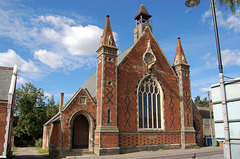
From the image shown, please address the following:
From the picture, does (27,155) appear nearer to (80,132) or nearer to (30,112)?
(80,132)

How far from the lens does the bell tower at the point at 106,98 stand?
20.2 metres

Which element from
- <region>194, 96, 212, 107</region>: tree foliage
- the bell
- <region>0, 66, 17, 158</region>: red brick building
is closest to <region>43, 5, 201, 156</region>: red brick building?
<region>0, 66, 17, 158</region>: red brick building

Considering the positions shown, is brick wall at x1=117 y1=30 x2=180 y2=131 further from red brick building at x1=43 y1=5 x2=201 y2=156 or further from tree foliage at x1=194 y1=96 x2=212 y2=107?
tree foliage at x1=194 y1=96 x2=212 y2=107

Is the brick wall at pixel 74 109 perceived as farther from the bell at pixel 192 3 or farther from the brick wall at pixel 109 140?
the bell at pixel 192 3

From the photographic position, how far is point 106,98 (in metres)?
21.4

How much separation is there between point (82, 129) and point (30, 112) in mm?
22204

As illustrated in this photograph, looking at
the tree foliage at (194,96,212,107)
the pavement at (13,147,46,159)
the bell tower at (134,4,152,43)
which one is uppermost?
the bell tower at (134,4,152,43)

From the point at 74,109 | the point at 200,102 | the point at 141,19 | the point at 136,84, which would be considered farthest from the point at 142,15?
the point at 200,102

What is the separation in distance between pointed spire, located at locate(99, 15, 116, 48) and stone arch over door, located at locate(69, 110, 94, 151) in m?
7.74

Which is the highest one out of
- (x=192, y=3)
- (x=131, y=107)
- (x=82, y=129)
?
(x=192, y=3)

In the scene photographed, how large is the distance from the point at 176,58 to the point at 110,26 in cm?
1053

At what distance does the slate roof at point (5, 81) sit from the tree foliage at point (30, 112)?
23484 mm

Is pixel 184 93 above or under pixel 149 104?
above

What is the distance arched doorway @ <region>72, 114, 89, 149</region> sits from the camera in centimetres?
2192
